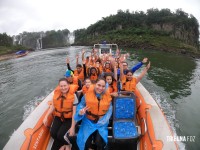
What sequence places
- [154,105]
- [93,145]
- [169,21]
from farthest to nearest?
[169,21] → [154,105] → [93,145]

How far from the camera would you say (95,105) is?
2.91 m

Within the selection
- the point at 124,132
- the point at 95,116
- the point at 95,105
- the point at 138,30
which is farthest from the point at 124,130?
the point at 138,30

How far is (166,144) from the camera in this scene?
290 cm

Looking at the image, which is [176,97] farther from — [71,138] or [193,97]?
[71,138]

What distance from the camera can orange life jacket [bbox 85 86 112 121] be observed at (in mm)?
2906

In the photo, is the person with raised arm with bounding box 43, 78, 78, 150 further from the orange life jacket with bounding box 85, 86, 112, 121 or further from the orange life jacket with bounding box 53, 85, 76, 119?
the orange life jacket with bounding box 85, 86, 112, 121

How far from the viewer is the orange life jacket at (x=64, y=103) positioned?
3.03m

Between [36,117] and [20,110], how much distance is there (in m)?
3.25

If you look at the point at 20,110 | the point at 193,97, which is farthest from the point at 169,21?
the point at 20,110

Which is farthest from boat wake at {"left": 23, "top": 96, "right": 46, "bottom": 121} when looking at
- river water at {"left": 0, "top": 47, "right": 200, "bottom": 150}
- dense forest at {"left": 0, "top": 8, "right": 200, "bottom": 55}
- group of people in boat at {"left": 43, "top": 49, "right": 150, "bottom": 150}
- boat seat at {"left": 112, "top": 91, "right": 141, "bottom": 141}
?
dense forest at {"left": 0, "top": 8, "right": 200, "bottom": 55}

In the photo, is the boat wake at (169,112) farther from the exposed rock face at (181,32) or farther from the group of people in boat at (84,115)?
the exposed rock face at (181,32)

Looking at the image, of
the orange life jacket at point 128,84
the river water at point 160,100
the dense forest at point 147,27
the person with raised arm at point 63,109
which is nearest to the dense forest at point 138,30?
the dense forest at point 147,27

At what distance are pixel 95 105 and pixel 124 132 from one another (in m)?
0.73

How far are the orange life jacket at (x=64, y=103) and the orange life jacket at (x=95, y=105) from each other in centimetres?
29
